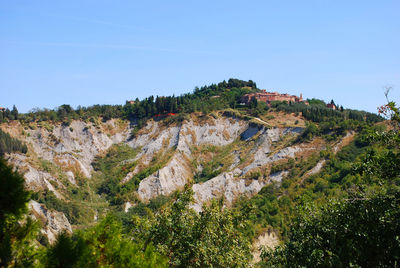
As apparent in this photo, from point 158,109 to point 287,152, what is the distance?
5714 centimetres

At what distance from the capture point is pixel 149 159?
104 meters

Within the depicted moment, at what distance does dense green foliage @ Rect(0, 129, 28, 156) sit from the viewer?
8088 cm

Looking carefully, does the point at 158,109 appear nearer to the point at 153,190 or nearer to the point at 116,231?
the point at 153,190

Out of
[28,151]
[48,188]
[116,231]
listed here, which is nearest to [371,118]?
[48,188]

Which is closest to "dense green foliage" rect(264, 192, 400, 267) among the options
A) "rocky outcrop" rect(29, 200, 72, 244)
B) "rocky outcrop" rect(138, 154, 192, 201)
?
"rocky outcrop" rect(29, 200, 72, 244)

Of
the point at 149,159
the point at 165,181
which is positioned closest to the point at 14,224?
the point at 165,181

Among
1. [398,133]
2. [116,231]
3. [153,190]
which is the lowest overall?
[153,190]

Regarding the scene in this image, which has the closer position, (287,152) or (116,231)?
(116,231)

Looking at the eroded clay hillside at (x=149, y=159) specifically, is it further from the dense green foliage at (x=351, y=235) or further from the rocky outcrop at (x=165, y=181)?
the dense green foliage at (x=351, y=235)

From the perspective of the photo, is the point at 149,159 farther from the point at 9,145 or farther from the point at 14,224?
the point at 14,224

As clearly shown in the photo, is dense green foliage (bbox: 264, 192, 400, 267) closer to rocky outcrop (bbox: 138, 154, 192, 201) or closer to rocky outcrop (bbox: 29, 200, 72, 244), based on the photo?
rocky outcrop (bbox: 29, 200, 72, 244)

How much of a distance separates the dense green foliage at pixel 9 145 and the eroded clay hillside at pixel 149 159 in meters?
1.93

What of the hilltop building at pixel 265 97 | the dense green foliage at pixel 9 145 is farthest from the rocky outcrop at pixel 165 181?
the hilltop building at pixel 265 97

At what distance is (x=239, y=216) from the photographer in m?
18.0
